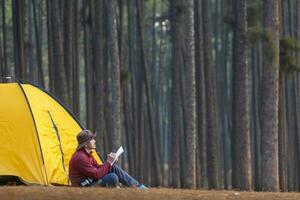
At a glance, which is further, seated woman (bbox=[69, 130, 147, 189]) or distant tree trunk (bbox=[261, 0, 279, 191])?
distant tree trunk (bbox=[261, 0, 279, 191])

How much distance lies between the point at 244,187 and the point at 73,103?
7419mm

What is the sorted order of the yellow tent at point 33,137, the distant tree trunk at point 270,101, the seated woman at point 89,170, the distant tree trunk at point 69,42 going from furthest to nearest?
the distant tree trunk at point 69,42 → the distant tree trunk at point 270,101 → the yellow tent at point 33,137 → the seated woman at point 89,170

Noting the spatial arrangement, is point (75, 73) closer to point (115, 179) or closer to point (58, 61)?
point (58, 61)

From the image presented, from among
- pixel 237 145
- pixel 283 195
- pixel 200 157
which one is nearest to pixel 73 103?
pixel 200 157

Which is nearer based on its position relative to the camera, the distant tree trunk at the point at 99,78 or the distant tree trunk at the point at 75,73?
the distant tree trunk at the point at 99,78

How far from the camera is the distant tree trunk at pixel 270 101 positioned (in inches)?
766

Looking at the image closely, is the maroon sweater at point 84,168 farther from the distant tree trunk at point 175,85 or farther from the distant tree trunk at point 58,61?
the distant tree trunk at point 175,85

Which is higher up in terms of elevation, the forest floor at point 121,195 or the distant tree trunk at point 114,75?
the distant tree trunk at point 114,75

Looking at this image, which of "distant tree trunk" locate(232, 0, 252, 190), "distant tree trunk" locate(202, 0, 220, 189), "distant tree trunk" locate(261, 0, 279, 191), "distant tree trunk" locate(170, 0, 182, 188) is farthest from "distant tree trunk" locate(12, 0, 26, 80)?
"distant tree trunk" locate(261, 0, 279, 191)

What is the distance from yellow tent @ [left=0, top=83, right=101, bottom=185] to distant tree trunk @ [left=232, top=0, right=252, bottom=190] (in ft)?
22.0

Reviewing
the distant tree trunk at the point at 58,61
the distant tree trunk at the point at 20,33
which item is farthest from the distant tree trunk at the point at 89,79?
the distant tree trunk at the point at 58,61

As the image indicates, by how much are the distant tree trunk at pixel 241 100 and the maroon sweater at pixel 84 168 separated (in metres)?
8.63

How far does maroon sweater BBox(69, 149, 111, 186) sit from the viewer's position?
1429 centimetres

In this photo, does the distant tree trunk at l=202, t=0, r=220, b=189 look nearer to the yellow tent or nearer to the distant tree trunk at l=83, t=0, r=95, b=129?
the distant tree trunk at l=83, t=0, r=95, b=129
